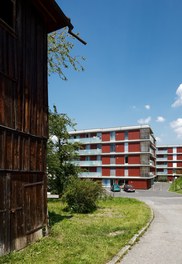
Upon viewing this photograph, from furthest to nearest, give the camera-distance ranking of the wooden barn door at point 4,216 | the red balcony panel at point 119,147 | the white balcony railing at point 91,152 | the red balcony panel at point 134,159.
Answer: the white balcony railing at point 91,152 → the red balcony panel at point 119,147 → the red balcony panel at point 134,159 → the wooden barn door at point 4,216

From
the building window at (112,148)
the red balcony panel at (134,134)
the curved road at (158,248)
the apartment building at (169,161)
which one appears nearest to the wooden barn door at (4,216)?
the curved road at (158,248)

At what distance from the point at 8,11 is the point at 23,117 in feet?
12.3

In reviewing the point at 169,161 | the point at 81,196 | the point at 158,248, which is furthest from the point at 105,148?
the point at 158,248

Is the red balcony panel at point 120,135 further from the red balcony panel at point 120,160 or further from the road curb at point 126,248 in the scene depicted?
the road curb at point 126,248

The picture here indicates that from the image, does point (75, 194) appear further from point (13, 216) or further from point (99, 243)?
point (13, 216)

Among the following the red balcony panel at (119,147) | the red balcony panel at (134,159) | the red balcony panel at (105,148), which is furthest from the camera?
the red balcony panel at (105,148)

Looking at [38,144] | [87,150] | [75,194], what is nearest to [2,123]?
[38,144]

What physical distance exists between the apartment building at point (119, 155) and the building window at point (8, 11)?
47814 millimetres

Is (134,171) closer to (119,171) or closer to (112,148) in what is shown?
(119,171)

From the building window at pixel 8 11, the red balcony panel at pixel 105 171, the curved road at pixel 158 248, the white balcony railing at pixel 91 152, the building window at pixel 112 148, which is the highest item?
the building window at pixel 8 11

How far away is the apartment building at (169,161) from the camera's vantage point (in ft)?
285

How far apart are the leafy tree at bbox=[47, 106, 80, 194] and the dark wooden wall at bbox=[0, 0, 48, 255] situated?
19.6m

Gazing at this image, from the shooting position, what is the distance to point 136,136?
57000mm

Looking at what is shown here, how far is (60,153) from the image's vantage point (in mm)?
31766
